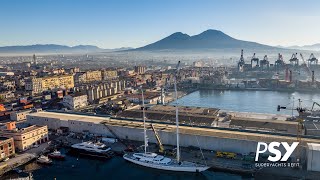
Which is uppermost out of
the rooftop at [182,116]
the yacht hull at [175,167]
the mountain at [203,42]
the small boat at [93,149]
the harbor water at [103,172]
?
the mountain at [203,42]

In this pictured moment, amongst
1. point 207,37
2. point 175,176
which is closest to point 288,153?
point 175,176

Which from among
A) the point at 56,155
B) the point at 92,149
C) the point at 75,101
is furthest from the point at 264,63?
the point at 56,155

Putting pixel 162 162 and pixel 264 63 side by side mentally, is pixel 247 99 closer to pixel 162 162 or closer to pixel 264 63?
pixel 162 162

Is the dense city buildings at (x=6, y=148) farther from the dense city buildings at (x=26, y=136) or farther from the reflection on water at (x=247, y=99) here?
the reflection on water at (x=247, y=99)

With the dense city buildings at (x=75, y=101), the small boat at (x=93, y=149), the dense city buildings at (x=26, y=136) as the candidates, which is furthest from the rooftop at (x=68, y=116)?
the dense city buildings at (x=75, y=101)

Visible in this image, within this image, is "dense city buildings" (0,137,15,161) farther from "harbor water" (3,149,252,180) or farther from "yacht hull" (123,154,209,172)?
"yacht hull" (123,154,209,172)

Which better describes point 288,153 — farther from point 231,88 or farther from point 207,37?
point 207,37
